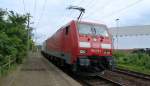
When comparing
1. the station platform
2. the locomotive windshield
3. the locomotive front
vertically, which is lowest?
the station platform

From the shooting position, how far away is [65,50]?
1666 cm

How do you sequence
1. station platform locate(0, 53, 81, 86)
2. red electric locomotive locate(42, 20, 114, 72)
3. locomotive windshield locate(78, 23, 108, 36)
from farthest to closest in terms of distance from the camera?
locomotive windshield locate(78, 23, 108, 36) < red electric locomotive locate(42, 20, 114, 72) < station platform locate(0, 53, 81, 86)

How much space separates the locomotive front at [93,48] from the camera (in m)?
14.0

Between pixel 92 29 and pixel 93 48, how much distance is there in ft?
4.59

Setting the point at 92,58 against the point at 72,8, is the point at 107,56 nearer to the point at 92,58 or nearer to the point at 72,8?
the point at 92,58

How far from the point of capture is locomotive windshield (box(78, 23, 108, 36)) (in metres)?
14.9

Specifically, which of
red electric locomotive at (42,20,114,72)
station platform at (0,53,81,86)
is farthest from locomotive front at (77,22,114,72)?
station platform at (0,53,81,86)

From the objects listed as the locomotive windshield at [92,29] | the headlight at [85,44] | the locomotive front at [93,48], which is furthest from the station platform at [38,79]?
the locomotive windshield at [92,29]

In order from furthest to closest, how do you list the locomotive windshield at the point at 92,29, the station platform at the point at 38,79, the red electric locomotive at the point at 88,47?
the locomotive windshield at the point at 92,29 → the red electric locomotive at the point at 88,47 → the station platform at the point at 38,79

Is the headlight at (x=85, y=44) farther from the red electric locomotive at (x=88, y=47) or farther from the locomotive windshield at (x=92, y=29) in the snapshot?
the locomotive windshield at (x=92, y=29)

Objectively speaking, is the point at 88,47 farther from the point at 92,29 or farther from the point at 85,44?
the point at 92,29

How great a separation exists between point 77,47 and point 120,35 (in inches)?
1964

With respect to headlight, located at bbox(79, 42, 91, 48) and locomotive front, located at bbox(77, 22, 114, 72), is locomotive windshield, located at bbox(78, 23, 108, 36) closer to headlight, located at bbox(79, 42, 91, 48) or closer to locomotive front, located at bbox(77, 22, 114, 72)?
locomotive front, located at bbox(77, 22, 114, 72)

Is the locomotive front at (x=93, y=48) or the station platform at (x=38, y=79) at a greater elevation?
the locomotive front at (x=93, y=48)
